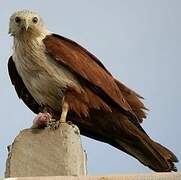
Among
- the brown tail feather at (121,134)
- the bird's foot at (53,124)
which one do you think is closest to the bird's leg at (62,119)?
the bird's foot at (53,124)

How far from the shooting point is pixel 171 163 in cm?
609

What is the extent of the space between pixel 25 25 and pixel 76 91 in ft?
3.23

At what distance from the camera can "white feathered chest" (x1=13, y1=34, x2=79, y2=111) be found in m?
6.19

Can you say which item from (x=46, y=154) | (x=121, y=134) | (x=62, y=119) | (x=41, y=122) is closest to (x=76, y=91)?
(x=62, y=119)

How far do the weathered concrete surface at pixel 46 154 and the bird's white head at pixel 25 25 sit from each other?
185cm

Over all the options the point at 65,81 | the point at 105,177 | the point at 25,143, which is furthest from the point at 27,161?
the point at 65,81

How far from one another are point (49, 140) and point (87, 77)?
5.27ft

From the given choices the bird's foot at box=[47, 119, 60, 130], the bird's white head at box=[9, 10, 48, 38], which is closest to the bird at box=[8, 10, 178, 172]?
the bird's white head at box=[9, 10, 48, 38]

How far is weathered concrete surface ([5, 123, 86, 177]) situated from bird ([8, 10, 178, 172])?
3.40ft

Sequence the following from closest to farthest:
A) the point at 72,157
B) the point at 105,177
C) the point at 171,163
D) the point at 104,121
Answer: the point at 105,177
the point at 72,157
the point at 171,163
the point at 104,121

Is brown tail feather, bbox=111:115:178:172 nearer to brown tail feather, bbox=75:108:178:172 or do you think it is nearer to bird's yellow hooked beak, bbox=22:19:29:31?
brown tail feather, bbox=75:108:178:172

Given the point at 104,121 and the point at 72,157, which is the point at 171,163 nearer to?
the point at 104,121

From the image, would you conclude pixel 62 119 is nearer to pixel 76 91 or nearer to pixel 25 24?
pixel 76 91

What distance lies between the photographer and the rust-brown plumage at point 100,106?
622cm
